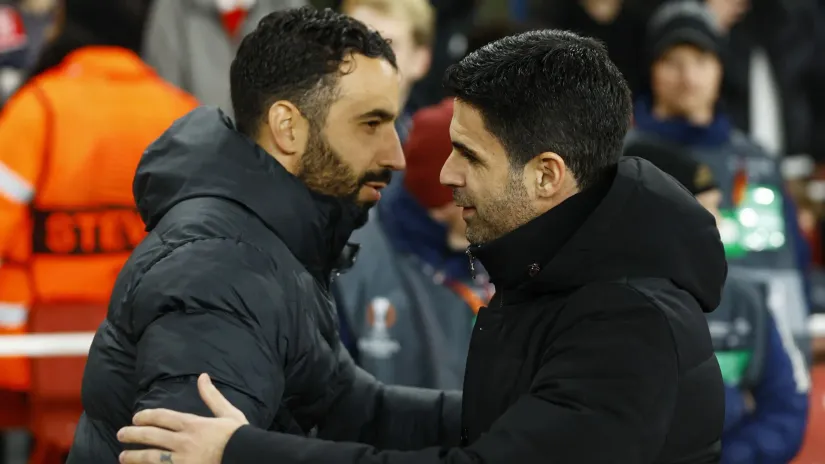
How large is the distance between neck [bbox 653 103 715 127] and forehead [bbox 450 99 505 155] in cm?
281

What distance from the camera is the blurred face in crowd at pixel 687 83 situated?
4.94m

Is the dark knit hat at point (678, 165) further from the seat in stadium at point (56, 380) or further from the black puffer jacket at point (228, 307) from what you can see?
the seat in stadium at point (56, 380)

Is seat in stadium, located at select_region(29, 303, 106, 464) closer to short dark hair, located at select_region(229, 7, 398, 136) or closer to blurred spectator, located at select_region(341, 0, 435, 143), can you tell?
blurred spectator, located at select_region(341, 0, 435, 143)

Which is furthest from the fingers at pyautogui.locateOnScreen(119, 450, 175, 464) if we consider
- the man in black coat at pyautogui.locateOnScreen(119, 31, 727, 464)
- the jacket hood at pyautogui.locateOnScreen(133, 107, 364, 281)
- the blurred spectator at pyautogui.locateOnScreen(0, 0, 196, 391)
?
the blurred spectator at pyautogui.locateOnScreen(0, 0, 196, 391)

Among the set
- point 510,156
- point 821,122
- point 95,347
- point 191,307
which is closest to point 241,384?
point 191,307

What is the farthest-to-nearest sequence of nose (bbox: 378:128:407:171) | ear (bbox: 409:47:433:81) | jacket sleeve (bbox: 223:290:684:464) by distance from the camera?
1. ear (bbox: 409:47:433:81)
2. nose (bbox: 378:128:407:171)
3. jacket sleeve (bbox: 223:290:684:464)

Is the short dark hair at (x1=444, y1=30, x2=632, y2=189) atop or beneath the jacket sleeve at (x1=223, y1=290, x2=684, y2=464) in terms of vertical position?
atop

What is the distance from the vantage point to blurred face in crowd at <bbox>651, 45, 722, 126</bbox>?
494 centimetres

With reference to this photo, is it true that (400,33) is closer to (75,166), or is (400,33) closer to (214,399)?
(75,166)

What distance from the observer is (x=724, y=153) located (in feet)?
15.8

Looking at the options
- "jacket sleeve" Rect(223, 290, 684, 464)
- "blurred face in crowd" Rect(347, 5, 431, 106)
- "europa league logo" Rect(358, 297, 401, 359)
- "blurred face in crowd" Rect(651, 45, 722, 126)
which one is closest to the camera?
"jacket sleeve" Rect(223, 290, 684, 464)

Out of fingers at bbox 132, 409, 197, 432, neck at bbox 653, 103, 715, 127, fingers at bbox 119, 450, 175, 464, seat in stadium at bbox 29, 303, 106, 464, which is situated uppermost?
fingers at bbox 132, 409, 197, 432

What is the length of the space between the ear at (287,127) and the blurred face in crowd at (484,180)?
0.38 metres

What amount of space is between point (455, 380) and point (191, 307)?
1.64 meters
